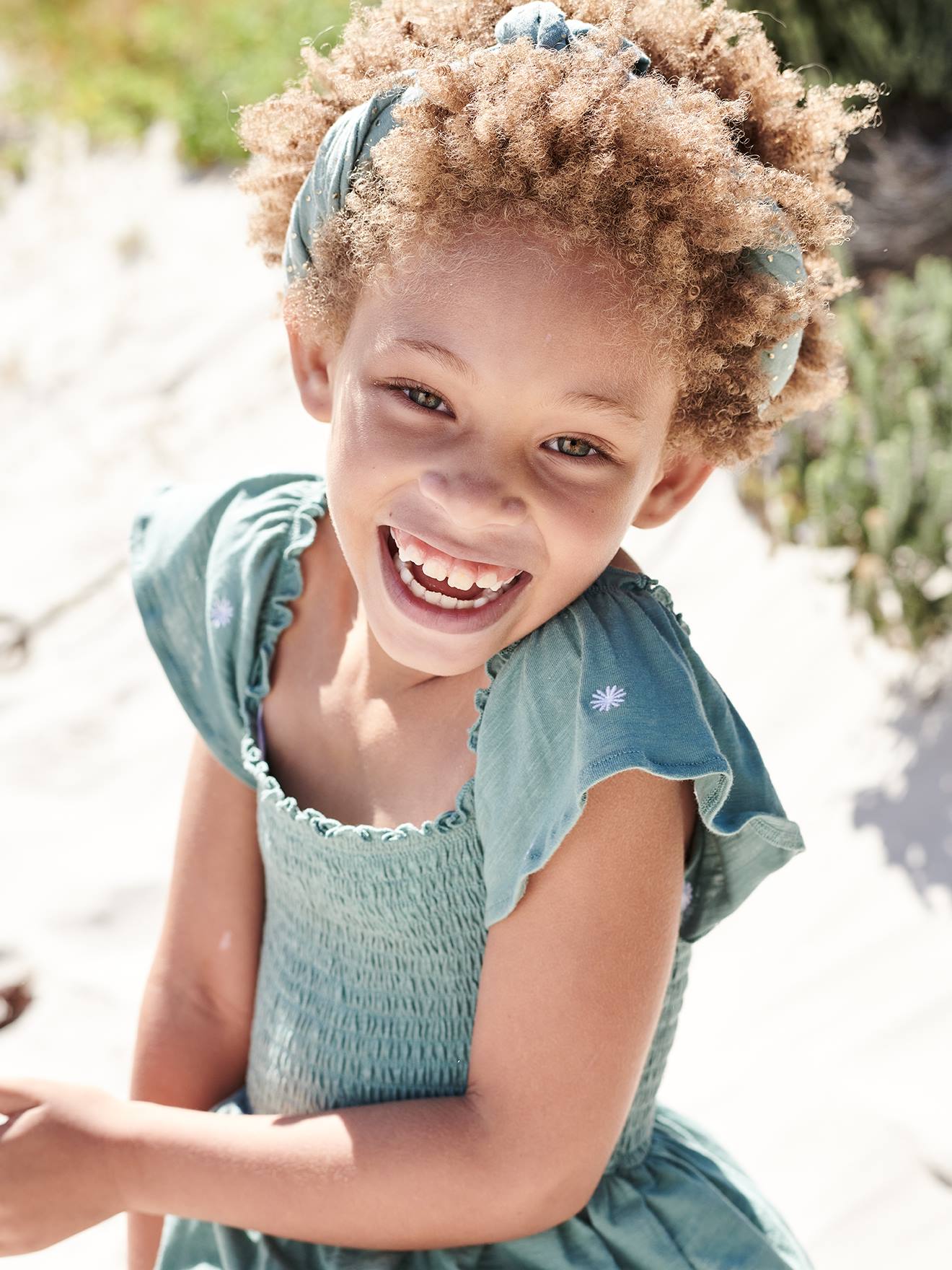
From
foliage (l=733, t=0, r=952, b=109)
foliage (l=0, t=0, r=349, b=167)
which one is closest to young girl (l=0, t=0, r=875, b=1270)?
foliage (l=733, t=0, r=952, b=109)

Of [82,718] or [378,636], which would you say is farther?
[82,718]

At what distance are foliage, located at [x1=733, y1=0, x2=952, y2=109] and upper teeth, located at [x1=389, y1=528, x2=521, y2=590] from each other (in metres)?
4.57

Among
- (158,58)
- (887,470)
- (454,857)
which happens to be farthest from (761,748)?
(158,58)

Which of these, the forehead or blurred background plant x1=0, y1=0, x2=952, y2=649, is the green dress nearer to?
the forehead

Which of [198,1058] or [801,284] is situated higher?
[801,284]

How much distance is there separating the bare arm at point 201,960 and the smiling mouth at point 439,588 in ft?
1.51

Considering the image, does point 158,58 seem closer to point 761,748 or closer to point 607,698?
point 761,748

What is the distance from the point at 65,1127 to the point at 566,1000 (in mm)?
507

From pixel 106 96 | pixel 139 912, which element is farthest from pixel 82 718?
pixel 106 96

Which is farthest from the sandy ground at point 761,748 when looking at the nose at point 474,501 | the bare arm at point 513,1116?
the bare arm at point 513,1116

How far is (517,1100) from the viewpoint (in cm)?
132

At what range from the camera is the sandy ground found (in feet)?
7.55

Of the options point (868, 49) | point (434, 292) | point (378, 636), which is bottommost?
point (378, 636)

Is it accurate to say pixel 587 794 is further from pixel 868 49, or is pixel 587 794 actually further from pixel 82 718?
pixel 868 49
